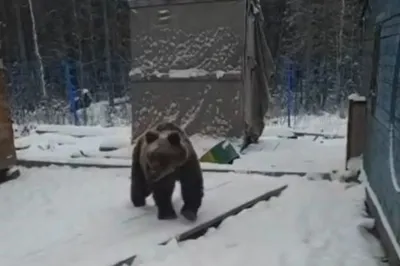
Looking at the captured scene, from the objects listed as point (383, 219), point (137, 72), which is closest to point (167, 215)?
point (383, 219)

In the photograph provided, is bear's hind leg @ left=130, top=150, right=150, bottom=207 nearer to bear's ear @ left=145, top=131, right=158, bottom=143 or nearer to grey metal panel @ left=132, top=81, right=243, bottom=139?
bear's ear @ left=145, top=131, right=158, bottom=143

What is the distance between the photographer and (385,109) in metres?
3.30

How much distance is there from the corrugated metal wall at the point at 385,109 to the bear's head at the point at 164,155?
1.39 m

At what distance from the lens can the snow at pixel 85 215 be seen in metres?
3.18

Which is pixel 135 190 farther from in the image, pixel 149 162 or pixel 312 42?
pixel 312 42

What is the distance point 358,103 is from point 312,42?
40.5 ft

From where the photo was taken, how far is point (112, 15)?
1909 centimetres

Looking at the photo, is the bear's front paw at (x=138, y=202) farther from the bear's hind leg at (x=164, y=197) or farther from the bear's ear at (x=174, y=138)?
the bear's ear at (x=174, y=138)

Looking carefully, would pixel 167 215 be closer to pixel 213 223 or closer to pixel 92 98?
pixel 213 223

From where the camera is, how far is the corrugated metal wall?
9.36ft

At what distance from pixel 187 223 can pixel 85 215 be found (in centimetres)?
92

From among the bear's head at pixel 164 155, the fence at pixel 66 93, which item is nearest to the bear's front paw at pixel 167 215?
the bear's head at pixel 164 155

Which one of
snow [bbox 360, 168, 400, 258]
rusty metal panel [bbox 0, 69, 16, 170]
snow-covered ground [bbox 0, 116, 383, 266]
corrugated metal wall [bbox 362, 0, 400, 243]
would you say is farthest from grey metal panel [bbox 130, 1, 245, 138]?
snow [bbox 360, 168, 400, 258]

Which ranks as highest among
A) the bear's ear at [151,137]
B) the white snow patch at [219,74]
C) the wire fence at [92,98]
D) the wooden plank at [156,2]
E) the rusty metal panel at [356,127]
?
the wooden plank at [156,2]
